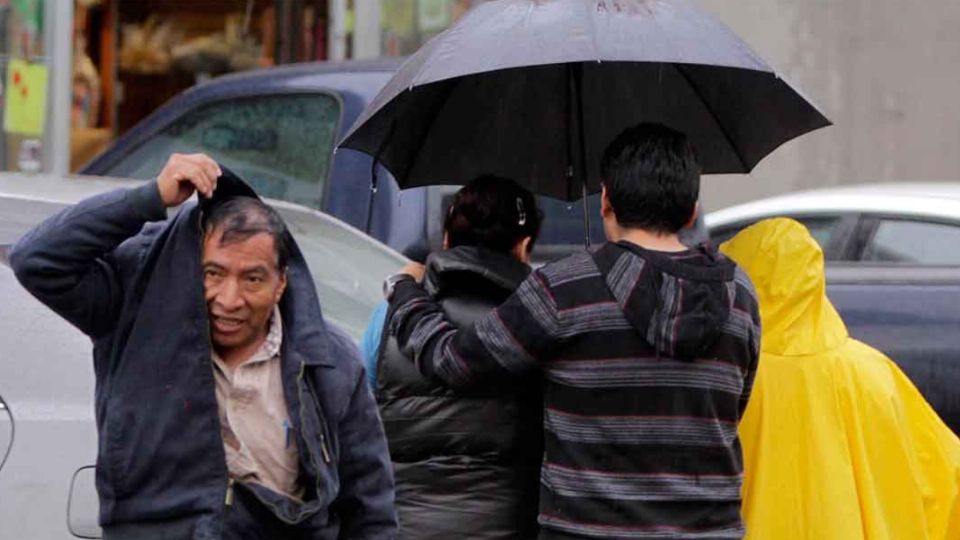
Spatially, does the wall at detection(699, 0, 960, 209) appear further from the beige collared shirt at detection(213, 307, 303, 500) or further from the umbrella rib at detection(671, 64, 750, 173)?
the beige collared shirt at detection(213, 307, 303, 500)

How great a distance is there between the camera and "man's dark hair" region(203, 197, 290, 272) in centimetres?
355

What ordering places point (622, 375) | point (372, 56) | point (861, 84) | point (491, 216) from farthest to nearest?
point (861, 84) < point (372, 56) < point (491, 216) < point (622, 375)

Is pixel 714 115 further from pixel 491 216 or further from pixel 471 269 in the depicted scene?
pixel 471 269

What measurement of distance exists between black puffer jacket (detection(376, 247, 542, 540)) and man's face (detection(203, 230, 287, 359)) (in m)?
0.66

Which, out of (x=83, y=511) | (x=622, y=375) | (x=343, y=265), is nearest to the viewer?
(x=622, y=375)

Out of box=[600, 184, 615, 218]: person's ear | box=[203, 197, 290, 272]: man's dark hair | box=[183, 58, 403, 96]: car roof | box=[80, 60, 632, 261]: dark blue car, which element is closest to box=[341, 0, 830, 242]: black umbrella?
box=[600, 184, 615, 218]: person's ear

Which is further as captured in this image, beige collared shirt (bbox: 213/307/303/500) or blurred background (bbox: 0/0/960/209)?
blurred background (bbox: 0/0/960/209)

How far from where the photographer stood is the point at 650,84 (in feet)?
16.1

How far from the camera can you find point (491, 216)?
4.26 meters

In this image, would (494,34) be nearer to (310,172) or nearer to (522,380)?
(522,380)

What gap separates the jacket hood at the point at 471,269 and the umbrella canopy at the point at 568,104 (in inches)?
17.2

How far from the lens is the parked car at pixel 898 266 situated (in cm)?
673

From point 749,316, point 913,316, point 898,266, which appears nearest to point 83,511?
point 749,316

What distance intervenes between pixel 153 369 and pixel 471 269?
3.02 feet
